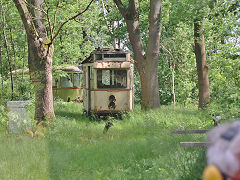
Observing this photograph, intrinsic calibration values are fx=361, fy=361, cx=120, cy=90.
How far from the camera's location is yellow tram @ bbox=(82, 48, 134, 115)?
15.2m

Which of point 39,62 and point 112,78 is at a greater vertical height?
point 39,62

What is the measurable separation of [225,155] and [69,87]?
2655 cm

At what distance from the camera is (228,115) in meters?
5.74

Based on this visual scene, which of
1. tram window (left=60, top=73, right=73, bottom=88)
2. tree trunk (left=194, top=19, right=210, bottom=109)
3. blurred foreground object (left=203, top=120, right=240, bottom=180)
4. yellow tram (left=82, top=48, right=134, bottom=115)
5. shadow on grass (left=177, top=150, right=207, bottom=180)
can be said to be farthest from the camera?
tram window (left=60, top=73, right=73, bottom=88)

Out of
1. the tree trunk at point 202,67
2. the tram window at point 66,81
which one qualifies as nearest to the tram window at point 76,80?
the tram window at point 66,81

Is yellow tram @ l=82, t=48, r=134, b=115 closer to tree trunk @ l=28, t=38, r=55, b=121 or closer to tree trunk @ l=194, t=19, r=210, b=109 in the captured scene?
tree trunk @ l=28, t=38, r=55, b=121

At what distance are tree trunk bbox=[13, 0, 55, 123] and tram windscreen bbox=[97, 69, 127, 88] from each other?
3.01 metres

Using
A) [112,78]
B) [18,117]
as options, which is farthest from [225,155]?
[112,78]

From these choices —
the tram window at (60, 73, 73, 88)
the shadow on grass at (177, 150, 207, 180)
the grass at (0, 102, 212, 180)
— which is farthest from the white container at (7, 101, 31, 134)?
the tram window at (60, 73, 73, 88)

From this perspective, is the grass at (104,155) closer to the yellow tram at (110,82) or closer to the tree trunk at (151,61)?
the tree trunk at (151,61)

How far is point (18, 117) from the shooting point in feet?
34.4

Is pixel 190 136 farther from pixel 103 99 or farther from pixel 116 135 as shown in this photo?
pixel 103 99

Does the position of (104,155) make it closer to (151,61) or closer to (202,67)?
(151,61)

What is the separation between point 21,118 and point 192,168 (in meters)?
6.67
